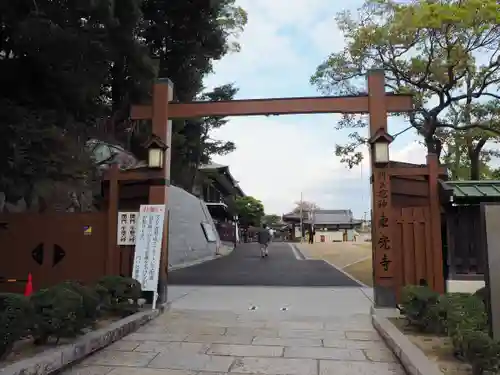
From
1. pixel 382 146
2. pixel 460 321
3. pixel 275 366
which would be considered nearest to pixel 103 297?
pixel 275 366

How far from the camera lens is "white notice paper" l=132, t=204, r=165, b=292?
8383 mm

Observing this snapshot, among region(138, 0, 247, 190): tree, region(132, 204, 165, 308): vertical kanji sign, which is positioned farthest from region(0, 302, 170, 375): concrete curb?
region(138, 0, 247, 190): tree

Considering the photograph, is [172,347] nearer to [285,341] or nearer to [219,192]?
[285,341]

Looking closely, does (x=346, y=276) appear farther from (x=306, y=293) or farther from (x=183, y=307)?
(x=183, y=307)

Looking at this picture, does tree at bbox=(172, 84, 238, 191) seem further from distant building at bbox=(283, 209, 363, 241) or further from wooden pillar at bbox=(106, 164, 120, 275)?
distant building at bbox=(283, 209, 363, 241)

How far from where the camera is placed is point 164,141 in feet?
30.3

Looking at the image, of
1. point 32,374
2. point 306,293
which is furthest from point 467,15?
point 32,374

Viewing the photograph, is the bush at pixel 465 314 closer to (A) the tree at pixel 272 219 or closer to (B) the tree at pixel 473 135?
(B) the tree at pixel 473 135

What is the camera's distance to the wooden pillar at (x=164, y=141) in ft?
29.3

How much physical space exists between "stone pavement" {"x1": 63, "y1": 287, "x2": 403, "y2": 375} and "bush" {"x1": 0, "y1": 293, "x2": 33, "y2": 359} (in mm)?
690

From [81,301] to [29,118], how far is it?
3862 millimetres

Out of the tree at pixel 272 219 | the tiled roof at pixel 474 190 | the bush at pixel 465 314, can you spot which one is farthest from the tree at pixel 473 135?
the tree at pixel 272 219

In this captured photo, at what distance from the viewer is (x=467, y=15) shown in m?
14.9

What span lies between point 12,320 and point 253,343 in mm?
3030
